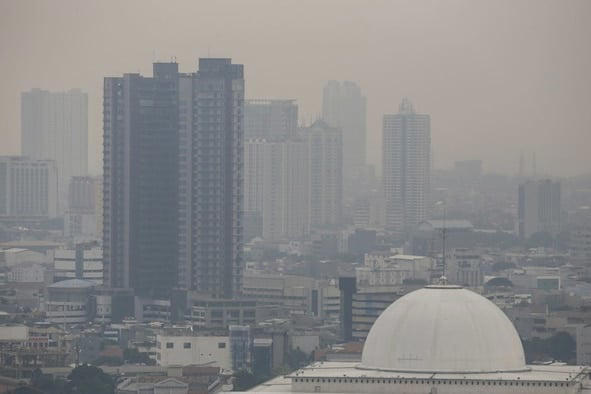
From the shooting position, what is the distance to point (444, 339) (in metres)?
46.5

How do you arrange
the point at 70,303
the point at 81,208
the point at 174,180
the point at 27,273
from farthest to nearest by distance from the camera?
the point at 81,208 < the point at 27,273 < the point at 174,180 < the point at 70,303

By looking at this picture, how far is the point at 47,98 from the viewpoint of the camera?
141750 millimetres

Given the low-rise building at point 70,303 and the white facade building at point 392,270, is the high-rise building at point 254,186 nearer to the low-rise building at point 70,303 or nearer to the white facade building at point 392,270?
the white facade building at point 392,270

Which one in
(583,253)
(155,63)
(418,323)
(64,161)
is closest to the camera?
(418,323)

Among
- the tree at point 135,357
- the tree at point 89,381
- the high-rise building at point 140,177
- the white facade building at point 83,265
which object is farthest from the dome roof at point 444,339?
the white facade building at point 83,265

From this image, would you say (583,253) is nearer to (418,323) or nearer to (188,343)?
(188,343)

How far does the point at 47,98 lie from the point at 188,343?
2334 inches

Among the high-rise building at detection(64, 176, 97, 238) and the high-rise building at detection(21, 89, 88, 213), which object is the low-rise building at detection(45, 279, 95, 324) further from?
the high-rise building at detection(64, 176, 97, 238)

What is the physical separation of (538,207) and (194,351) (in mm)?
36844

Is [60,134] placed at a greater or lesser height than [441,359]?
greater

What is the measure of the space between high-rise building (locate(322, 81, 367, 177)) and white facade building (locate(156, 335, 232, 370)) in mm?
44544

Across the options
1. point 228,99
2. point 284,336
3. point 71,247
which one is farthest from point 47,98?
point 284,336

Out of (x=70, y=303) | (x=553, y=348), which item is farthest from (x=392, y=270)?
(x=553, y=348)

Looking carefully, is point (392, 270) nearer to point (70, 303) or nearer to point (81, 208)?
point (70, 303)
